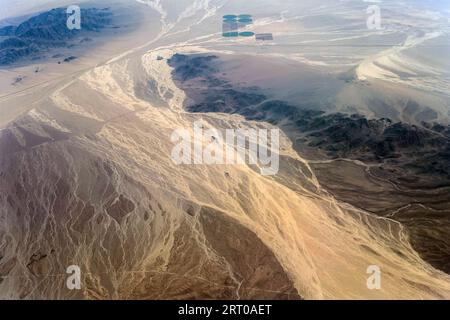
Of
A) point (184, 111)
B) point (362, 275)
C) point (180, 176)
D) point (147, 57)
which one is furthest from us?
point (147, 57)

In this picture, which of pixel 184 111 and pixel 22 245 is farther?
pixel 184 111

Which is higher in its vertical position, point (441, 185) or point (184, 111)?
point (184, 111)

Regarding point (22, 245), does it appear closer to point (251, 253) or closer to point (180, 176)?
point (180, 176)

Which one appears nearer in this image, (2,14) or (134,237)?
(134,237)

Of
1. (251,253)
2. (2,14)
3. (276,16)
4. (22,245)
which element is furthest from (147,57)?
(2,14)
